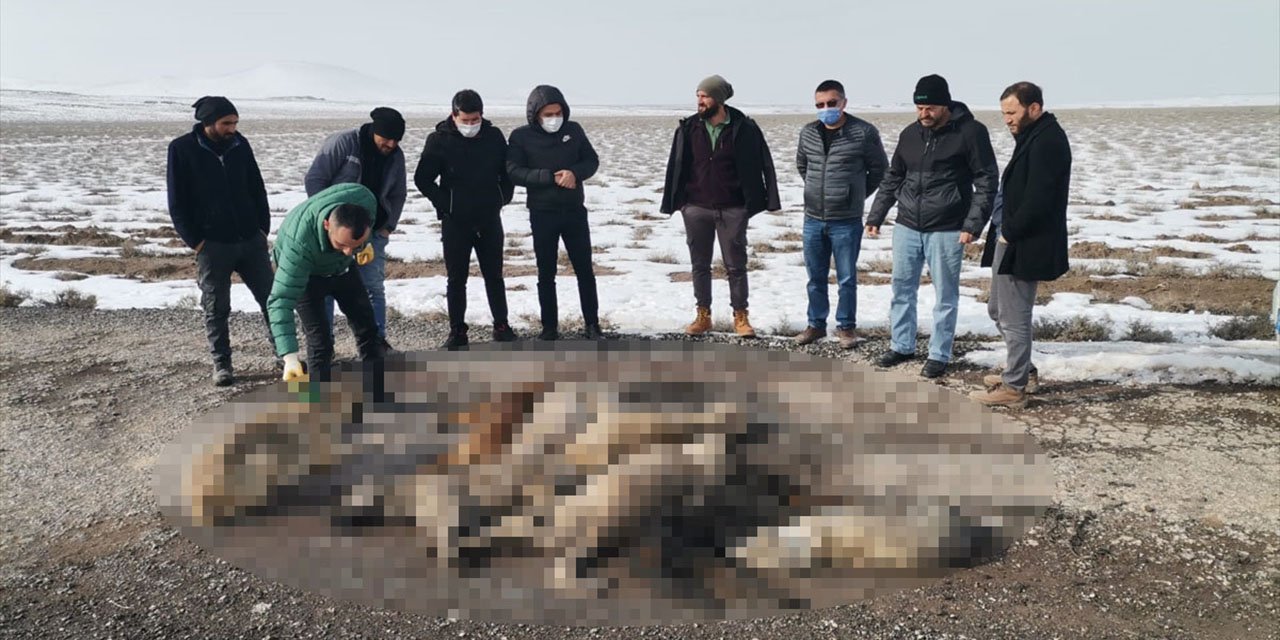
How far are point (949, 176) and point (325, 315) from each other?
358 centimetres

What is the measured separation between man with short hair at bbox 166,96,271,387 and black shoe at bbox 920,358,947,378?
4117 millimetres

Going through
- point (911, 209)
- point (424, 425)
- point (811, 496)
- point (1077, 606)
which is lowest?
point (1077, 606)

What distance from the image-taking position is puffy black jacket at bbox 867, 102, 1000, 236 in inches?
201

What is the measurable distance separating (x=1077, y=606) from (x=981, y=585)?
296mm

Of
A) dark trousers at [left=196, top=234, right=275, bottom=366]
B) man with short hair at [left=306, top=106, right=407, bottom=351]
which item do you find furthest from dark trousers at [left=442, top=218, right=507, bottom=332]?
dark trousers at [left=196, top=234, right=275, bottom=366]

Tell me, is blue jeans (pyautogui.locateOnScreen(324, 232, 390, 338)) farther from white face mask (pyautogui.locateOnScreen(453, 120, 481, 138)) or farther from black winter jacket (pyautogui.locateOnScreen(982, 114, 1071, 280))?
black winter jacket (pyautogui.locateOnScreen(982, 114, 1071, 280))

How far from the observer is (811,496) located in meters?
3.25

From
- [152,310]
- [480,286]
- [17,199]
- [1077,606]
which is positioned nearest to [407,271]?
[480,286]

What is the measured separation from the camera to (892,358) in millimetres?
5699

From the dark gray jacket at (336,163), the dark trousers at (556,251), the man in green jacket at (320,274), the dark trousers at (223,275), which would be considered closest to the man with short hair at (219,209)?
the dark trousers at (223,275)

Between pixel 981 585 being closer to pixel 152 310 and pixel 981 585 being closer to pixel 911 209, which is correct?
pixel 911 209

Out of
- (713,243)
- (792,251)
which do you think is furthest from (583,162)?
(792,251)

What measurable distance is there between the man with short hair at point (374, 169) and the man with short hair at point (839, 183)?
2.63 m

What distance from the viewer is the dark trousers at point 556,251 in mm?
6047
